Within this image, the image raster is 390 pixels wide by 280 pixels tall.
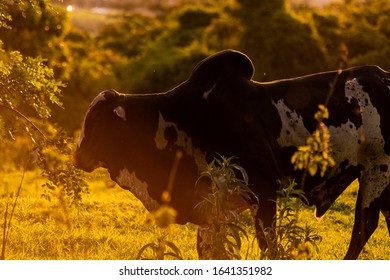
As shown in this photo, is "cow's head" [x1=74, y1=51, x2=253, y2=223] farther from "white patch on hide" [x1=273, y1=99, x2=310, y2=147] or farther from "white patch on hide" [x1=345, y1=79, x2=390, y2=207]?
"white patch on hide" [x1=345, y1=79, x2=390, y2=207]

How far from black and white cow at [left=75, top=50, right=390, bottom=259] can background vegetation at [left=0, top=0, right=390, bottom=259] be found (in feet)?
1.52

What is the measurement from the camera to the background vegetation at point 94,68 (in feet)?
26.7

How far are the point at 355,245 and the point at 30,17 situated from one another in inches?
833

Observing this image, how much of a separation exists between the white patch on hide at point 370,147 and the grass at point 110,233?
73cm

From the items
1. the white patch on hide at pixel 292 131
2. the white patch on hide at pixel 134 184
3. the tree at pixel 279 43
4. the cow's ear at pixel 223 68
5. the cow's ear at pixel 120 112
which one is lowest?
the white patch on hide at pixel 134 184

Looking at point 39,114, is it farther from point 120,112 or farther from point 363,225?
point 363,225

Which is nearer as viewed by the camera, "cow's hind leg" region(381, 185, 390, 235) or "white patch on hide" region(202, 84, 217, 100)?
"white patch on hide" region(202, 84, 217, 100)

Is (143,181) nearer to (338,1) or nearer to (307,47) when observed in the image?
(307,47)

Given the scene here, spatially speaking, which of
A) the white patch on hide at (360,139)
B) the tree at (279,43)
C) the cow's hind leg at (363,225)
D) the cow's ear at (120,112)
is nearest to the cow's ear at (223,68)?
the white patch on hide at (360,139)

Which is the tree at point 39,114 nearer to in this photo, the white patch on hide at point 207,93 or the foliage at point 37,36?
the white patch on hide at point 207,93

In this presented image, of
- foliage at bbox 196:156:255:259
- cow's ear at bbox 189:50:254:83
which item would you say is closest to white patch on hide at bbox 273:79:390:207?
cow's ear at bbox 189:50:254:83

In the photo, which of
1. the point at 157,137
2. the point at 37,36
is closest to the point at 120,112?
the point at 157,137

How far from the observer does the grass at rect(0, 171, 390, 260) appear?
9.34m

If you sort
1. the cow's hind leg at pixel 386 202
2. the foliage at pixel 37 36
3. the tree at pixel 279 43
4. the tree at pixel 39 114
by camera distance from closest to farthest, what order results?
the tree at pixel 39 114 < the cow's hind leg at pixel 386 202 < the foliage at pixel 37 36 < the tree at pixel 279 43
